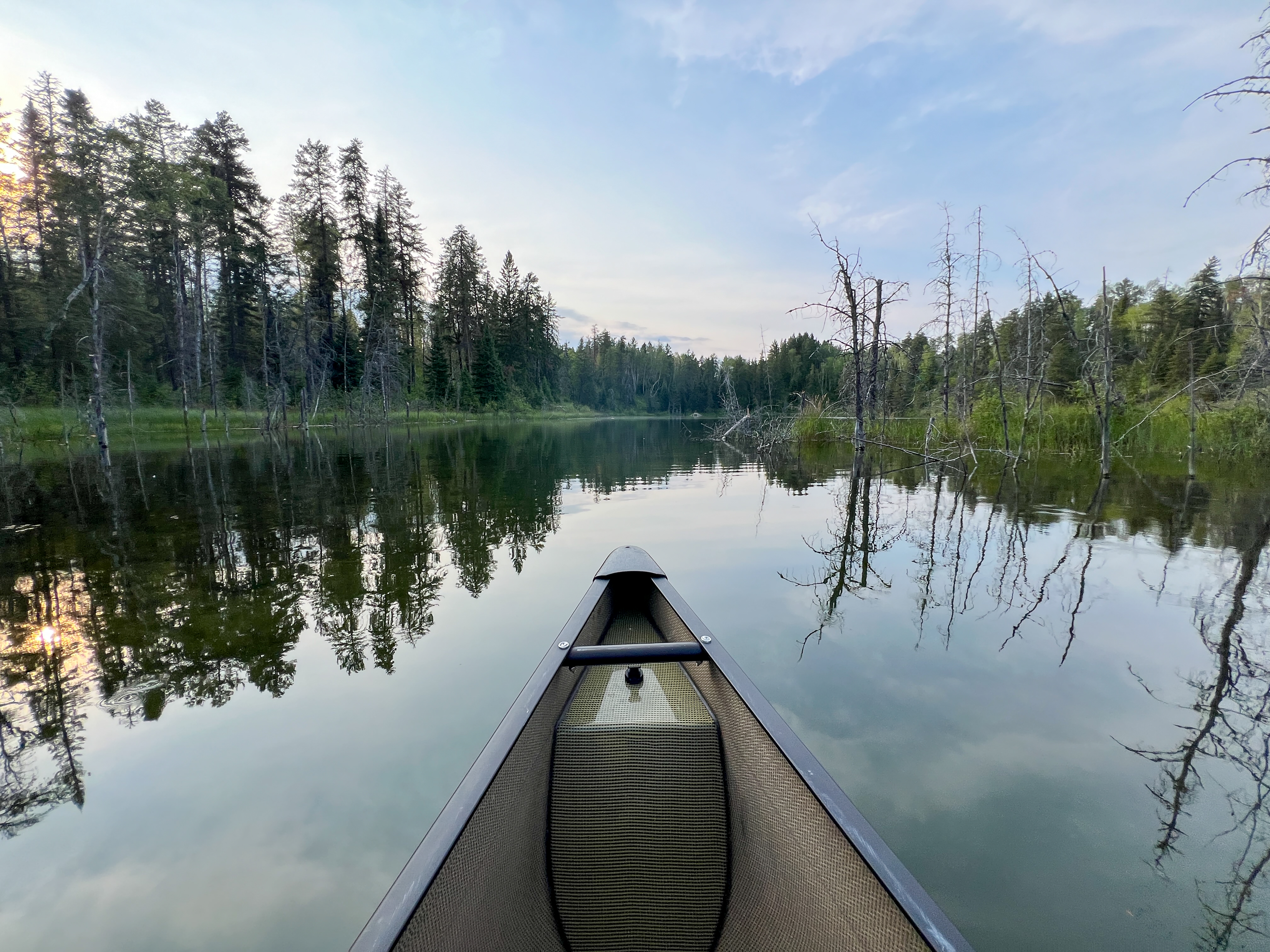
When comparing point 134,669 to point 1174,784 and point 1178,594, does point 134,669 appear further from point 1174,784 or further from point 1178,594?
point 1178,594

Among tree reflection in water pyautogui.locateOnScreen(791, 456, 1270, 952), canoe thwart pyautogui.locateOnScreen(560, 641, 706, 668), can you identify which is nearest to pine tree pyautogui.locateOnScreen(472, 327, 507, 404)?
tree reflection in water pyautogui.locateOnScreen(791, 456, 1270, 952)

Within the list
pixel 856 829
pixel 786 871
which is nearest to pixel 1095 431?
pixel 786 871

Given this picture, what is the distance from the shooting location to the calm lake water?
6.71 ft

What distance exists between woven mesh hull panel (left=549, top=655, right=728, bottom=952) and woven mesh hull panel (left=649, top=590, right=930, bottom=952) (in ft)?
0.29

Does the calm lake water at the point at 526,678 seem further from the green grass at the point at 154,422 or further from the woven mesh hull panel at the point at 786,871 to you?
the green grass at the point at 154,422

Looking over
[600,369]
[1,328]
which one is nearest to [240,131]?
[1,328]

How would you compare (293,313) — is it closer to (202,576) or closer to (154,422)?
(154,422)

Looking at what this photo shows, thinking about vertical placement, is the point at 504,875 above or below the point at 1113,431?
below

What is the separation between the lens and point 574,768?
80.7 inches

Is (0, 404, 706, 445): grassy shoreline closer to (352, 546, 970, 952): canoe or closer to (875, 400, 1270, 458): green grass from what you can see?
(352, 546, 970, 952): canoe

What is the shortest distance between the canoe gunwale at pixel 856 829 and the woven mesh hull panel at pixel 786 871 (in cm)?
2

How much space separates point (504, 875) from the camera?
1.50 m

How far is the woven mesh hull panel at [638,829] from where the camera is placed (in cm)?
180

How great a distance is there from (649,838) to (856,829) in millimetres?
969
